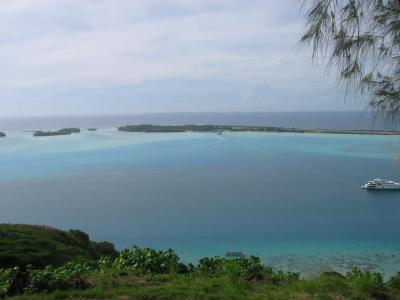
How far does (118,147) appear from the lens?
64.9 metres

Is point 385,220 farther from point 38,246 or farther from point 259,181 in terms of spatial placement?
point 38,246

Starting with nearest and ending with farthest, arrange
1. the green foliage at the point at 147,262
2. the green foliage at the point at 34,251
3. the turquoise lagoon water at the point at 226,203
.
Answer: the green foliage at the point at 147,262, the green foliage at the point at 34,251, the turquoise lagoon water at the point at 226,203

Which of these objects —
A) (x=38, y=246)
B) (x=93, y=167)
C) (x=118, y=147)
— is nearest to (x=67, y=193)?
(x=93, y=167)

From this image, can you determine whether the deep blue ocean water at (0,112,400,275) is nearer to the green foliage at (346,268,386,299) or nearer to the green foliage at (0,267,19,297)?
the green foliage at (346,268,386,299)

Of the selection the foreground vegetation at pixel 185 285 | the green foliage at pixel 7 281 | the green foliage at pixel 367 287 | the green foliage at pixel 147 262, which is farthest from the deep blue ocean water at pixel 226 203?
the green foliage at pixel 7 281

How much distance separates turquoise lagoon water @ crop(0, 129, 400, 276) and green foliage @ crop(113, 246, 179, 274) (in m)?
5.12

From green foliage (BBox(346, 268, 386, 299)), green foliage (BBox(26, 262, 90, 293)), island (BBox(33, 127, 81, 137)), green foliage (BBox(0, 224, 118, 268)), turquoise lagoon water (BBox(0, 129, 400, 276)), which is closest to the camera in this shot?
green foliage (BBox(346, 268, 386, 299))

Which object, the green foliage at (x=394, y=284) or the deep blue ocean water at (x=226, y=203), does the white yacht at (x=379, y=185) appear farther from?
the green foliage at (x=394, y=284)

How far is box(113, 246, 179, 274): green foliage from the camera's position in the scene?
650 centimetres

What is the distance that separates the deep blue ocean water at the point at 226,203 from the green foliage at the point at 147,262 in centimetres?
385

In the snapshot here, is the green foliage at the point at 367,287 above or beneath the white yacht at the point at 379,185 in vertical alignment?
above

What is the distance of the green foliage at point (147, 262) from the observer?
21.3 ft

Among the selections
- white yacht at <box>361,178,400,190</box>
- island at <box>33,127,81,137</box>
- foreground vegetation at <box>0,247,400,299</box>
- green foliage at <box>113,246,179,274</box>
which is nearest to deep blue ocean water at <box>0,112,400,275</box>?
white yacht at <box>361,178,400,190</box>

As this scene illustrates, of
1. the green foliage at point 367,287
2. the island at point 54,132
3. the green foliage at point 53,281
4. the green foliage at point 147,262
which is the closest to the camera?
the green foliage at point 367,287
